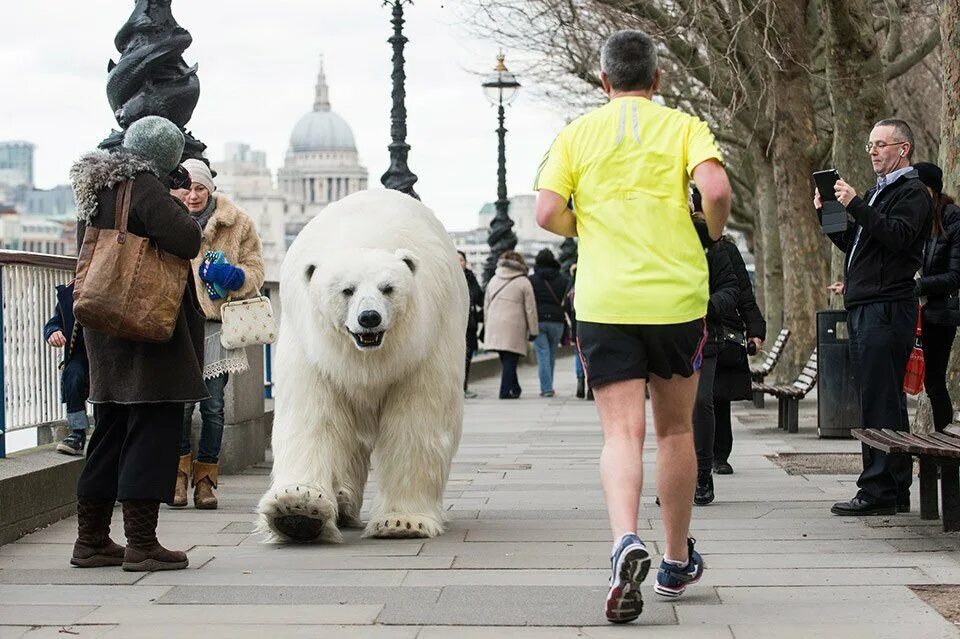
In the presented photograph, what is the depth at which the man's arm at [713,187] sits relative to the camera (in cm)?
562

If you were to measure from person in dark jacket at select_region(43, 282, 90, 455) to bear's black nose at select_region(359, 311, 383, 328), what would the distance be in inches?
103

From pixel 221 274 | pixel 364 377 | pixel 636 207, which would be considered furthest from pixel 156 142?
pixel 636 207

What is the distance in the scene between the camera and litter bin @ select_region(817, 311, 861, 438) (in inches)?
512

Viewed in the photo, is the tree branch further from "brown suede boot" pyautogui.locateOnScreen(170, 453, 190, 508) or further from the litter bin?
"brown suede boot" pyautogui.locateOnScreen(170, 453, 190, 508)

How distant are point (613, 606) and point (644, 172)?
153 centimetres

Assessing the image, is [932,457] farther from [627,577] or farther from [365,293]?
[365,293]

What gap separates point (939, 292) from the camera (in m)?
9.21

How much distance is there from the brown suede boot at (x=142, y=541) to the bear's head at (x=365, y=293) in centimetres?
122

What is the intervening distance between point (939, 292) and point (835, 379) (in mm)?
3850

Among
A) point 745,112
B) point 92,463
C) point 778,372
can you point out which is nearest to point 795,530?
point 92,463

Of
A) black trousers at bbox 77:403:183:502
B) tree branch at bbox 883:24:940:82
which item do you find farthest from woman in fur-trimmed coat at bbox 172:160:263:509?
tree branch at bbox 883:24:940:82

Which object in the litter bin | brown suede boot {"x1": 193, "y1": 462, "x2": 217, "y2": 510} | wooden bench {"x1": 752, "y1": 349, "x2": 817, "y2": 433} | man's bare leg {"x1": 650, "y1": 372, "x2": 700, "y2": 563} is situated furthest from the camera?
wooden bench {"x1": 752, "y1": 349, "x2": 817, "y2": 433}

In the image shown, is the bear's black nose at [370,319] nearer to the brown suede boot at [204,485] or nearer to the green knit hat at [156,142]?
the green knit hat at [156,142]

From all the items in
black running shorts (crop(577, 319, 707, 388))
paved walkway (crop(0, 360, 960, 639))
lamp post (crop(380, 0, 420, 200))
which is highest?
lamp post (crop(380, 0, 420, 200))
